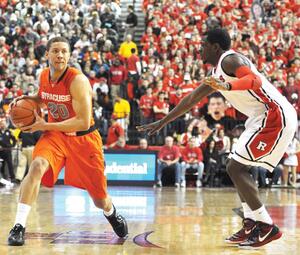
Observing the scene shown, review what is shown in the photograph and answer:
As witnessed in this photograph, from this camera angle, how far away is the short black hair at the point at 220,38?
19.4ft

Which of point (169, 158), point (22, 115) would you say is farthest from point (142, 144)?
point (22, 115)

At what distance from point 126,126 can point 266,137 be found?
11.1 meters

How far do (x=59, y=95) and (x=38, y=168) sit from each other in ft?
2.38

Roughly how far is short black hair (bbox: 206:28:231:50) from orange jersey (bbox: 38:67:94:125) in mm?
1283

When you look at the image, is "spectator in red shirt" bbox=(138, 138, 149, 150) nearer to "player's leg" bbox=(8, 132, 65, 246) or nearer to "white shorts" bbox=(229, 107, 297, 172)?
"player's leg" bbox=(8, 132, 65, 246)

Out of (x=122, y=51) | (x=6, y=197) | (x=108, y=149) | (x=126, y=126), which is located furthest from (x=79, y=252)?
(x=122, y=51)

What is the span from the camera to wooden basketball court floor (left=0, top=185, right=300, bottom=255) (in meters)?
5.70

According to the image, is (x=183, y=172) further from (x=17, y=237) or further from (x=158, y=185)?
(x=17, y=237)

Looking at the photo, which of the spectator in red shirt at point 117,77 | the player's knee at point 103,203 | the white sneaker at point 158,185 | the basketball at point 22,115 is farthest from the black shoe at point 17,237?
the spectator in red shirt at point 117,77

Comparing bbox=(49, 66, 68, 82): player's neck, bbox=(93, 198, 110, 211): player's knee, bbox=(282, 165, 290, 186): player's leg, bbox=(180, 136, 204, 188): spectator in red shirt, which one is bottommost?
bbox=(282, 165, 290, 186): player's leg

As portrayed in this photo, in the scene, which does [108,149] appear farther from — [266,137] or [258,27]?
[266,137]

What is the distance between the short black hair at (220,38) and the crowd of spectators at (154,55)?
9647mm

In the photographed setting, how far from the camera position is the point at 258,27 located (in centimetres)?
2006

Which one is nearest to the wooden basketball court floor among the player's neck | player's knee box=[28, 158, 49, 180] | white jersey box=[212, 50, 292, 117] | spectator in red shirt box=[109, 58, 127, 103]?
player's knee box=[28, 158, 49, 180]
